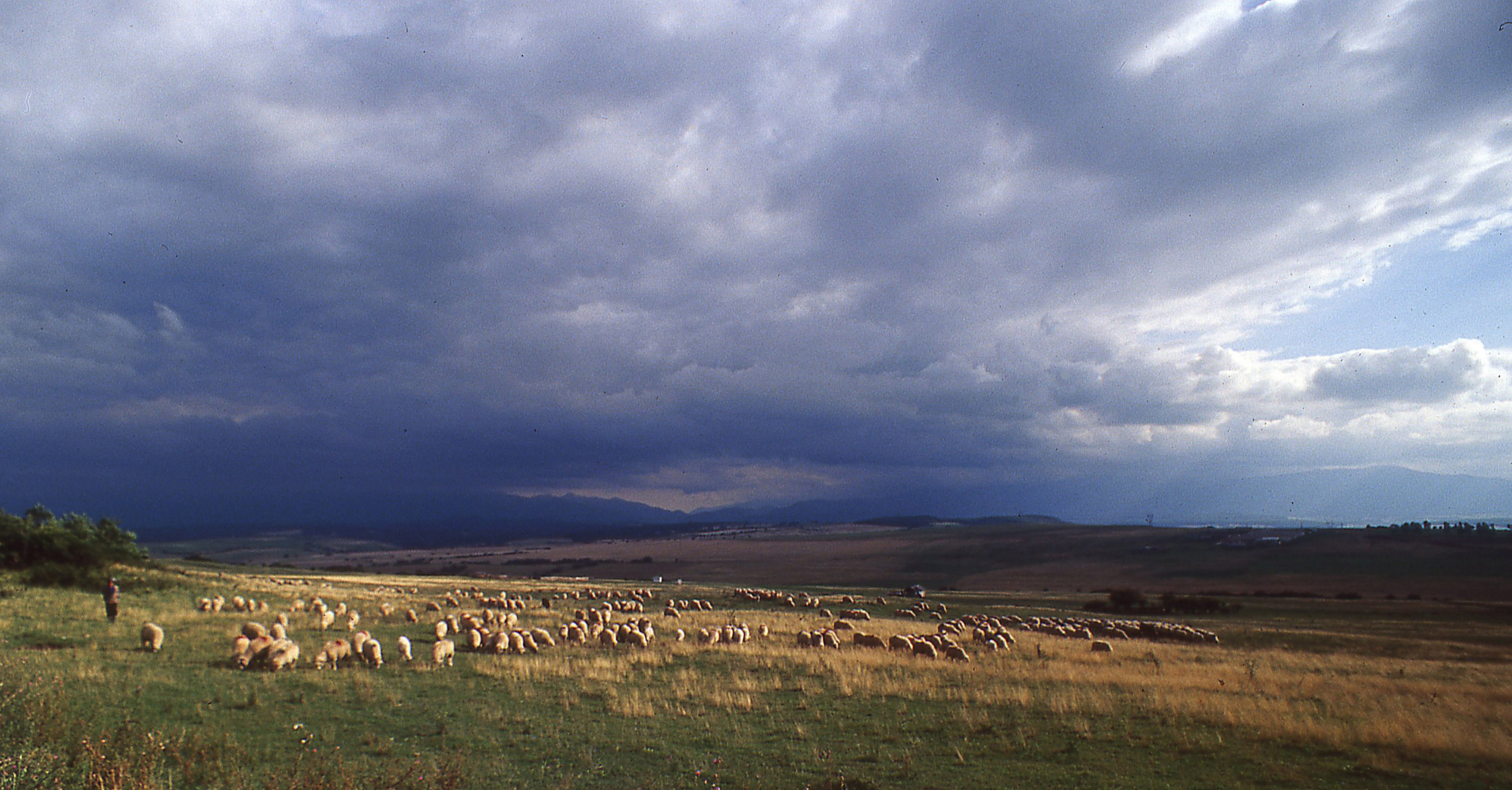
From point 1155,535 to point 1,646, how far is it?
452 ft

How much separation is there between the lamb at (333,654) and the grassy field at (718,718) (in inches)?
20.4

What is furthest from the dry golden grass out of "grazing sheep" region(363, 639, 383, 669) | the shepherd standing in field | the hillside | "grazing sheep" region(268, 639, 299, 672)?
the hillside

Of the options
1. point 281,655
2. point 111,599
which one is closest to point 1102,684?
point 281,655

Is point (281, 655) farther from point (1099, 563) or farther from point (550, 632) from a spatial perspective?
point (1099, 563)

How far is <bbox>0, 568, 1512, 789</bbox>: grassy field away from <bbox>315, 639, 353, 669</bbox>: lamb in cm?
52

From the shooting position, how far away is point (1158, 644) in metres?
29.4

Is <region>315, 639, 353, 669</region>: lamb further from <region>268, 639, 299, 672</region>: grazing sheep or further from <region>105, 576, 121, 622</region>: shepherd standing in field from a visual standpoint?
<region>105, 576, 121, 622</region>: shepherd standing in field


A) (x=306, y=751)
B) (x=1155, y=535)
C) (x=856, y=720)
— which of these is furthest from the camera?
(x=1155, y=535)

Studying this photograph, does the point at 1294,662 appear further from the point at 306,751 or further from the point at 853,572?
the point at 853,572

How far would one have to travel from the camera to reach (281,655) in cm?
1709

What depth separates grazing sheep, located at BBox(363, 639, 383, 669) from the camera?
60.7ft

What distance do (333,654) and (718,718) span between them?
419 inches

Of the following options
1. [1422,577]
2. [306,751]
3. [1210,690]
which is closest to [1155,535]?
[1422,577]

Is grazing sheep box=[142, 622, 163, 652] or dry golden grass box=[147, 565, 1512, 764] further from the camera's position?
grazing sheep box=[142, 622, 163, 652]
